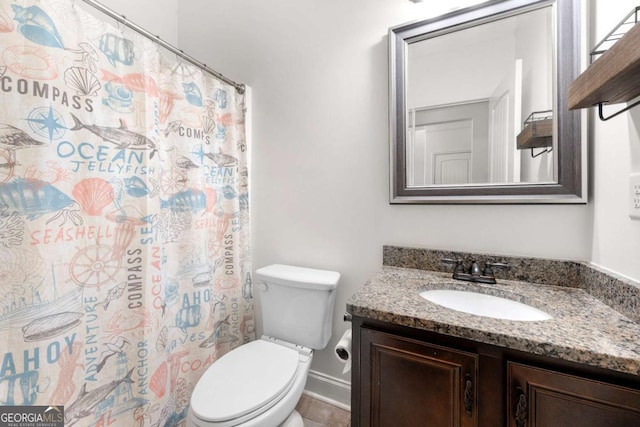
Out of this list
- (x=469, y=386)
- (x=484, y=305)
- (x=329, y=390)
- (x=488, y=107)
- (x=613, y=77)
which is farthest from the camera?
A: (x=329, y=390)

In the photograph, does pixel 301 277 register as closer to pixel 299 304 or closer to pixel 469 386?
pixel 299 304

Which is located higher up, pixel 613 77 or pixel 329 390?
pixel 613 77

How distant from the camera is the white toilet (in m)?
0.97

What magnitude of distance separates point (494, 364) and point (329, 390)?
1.14m

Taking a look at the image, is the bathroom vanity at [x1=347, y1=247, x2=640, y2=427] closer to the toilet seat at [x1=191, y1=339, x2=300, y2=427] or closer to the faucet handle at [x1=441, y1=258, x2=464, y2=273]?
the faucet handle at [x1=441, y1=258, x2=464, y2=273]

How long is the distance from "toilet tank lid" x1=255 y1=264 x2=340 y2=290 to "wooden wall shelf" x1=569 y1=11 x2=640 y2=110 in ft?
3.68

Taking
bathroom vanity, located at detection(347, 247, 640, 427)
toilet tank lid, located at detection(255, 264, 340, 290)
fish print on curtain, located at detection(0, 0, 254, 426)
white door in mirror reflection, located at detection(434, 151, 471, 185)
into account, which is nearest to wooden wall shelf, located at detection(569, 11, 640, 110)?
white door in mirror reflection, located at detection(434, 151, 471, 185)

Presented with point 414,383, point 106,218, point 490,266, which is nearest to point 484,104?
point 490,266

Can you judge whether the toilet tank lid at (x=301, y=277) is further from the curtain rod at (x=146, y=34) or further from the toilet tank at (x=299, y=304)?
the curtain rod at (x=146, y=34)

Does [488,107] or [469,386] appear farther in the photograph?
A: [488,107]

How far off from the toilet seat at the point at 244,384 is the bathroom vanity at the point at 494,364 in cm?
36

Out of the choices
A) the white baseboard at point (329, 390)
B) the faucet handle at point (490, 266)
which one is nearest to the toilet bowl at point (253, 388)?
the white baseboard at point (329, 390)

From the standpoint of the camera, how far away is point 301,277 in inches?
54.3

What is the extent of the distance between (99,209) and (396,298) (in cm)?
117
